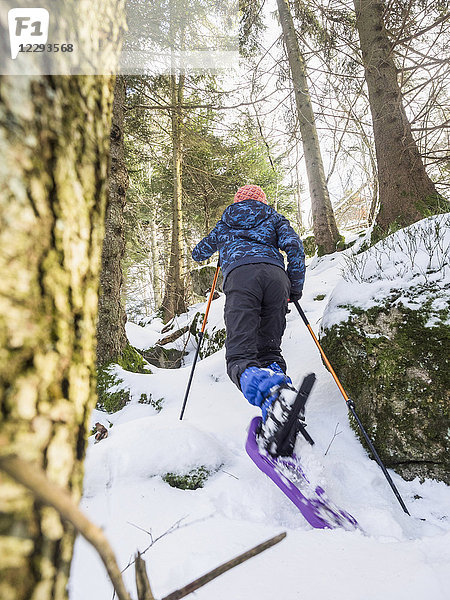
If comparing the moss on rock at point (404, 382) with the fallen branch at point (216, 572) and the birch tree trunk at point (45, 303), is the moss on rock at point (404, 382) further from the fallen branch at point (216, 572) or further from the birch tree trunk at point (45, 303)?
the birch tree trunk at point (45, 303)

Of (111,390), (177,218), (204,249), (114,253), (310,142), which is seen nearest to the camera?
(204,249)

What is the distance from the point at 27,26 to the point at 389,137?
5.16 metres

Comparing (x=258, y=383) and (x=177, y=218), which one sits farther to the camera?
(x=177, y=218)

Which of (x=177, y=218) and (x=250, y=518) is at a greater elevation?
(x=177, y=218)

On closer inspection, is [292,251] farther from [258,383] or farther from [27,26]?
[27,26]

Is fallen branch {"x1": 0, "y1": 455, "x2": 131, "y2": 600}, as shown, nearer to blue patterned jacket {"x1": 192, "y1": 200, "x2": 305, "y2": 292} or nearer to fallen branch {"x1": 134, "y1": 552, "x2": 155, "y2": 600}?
fallen branch {"x1": 134, "y1": 552, "x2": 155, "y2": 600}

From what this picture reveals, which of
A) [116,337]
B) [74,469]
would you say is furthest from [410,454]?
[116,337]

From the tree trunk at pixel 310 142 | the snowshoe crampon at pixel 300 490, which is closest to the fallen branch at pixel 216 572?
the snowshoe crampon at pixel 300 490

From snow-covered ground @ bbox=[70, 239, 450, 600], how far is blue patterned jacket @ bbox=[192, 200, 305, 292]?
1179 millimetres

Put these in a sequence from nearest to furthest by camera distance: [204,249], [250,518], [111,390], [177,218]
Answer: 1. [250,518]
2. [204,249]
3. [111,390]
4. [177,218]

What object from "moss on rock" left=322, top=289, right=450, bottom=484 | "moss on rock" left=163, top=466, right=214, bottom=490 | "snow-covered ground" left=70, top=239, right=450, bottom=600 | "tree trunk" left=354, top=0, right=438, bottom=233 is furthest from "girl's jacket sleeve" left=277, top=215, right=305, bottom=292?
"tree trunk" left=354, top=0, right=438, bottom=233

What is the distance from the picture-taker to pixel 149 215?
42.8 feet

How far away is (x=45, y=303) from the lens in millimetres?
533

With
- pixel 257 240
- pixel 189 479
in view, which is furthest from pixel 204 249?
pixel 189 479
